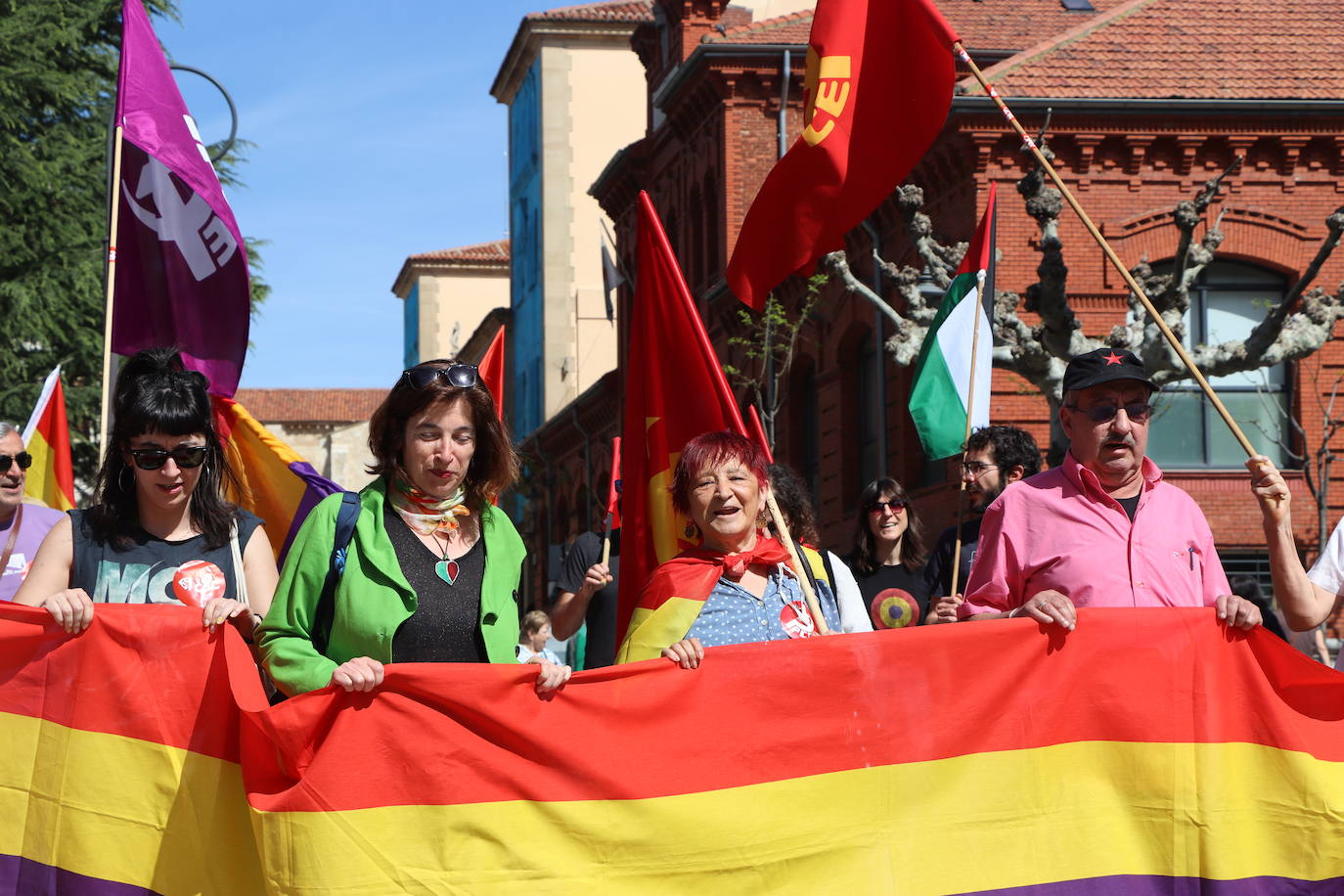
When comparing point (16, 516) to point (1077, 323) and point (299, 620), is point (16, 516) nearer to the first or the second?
point (299, 620)

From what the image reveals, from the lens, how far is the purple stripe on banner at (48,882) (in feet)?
15.8

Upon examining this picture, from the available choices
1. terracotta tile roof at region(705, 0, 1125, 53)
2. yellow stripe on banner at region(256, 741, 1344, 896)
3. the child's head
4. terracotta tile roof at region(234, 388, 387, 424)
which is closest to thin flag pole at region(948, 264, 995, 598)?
yellow stripe on banner at region(256, 741, 1344, 896)

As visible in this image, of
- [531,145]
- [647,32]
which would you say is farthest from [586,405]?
[531,145]

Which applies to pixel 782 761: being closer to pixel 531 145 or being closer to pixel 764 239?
pixel 764 239

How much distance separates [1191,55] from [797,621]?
2110cm

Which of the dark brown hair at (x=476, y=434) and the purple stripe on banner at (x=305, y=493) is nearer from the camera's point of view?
the dark brown hair at (x=476, y=434)

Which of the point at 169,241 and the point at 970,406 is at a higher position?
the point at 169,241

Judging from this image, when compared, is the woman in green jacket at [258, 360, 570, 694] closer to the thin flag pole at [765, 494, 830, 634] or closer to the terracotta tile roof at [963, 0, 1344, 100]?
the thin flag pole at [765, 494, 830, 634]

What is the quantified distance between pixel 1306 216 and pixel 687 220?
14850 millimetres

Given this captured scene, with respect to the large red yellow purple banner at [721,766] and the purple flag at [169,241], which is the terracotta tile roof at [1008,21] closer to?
the purple flag at [169,241]

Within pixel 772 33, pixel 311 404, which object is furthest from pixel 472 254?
pixel 772 33

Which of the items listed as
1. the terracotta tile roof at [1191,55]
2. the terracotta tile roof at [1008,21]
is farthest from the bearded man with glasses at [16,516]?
the terracotta tile roof at [1008,21]

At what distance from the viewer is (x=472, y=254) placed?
8500cm

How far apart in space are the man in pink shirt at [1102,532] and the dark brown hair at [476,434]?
1.45 m
